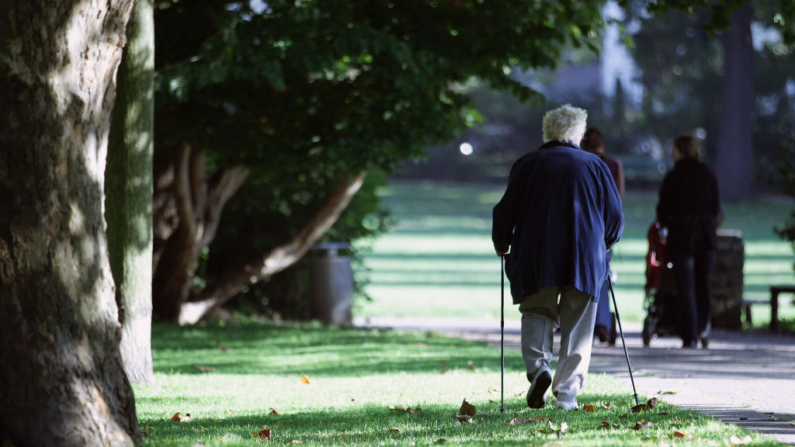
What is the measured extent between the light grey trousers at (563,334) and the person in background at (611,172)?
3.37 meters

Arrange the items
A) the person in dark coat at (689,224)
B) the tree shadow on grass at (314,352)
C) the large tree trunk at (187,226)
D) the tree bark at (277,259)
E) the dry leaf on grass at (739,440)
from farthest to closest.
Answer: the tree bark at (277,259) < the large tree trunk at (187,226) < the person in dark coat at (689,224) < the tree shadow on grass at (314,352) < the dry leaf on grass at (739,440)

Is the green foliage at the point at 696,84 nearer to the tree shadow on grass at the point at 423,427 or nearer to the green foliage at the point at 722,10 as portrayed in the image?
the green foliage at the point at 722,10

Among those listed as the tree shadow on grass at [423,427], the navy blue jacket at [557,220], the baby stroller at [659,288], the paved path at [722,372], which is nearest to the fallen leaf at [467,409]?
the tree shadow on grass at [423,427]

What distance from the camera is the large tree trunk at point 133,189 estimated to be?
788 cm

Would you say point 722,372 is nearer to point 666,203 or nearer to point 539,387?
point 666,203

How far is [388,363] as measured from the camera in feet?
31.0

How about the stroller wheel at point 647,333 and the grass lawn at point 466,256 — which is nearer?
the stroller wheel at point 647,333

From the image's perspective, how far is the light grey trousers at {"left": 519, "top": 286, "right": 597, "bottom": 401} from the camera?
6.23 meters

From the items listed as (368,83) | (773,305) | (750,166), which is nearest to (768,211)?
(750,166)

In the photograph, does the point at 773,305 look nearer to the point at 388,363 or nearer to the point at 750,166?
the point at 388,363

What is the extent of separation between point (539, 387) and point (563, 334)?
418 mm

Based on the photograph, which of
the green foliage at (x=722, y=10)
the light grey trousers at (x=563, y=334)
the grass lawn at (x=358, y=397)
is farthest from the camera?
the green foliage at (x=722, y=10)

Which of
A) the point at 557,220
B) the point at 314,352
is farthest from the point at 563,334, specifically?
the point at 314,352

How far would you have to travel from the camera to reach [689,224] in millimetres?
10391
